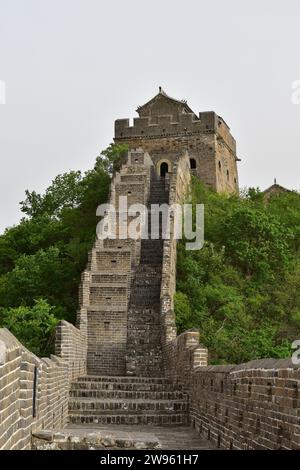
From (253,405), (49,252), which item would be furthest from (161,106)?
(253,405)

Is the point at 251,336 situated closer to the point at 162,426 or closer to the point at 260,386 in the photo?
the point at 162,426

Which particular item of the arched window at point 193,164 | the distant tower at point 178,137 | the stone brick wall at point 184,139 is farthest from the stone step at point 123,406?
the arched window at point 193,164

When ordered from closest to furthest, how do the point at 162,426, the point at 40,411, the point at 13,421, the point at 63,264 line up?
the point at 13,421 < the point at 40,411 < the point at 162,426 < the point at 63,264

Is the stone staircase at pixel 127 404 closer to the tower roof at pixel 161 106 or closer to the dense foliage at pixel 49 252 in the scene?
the dense foliage at pixel 49 252

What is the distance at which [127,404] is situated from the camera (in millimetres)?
12766

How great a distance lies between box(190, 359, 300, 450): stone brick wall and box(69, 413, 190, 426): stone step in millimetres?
1961

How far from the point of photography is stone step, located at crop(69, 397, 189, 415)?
12.8m

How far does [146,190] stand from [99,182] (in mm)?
3265

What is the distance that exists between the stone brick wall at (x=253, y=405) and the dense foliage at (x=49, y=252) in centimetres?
829

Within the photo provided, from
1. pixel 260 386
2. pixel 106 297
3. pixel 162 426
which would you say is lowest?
pixel 162 426

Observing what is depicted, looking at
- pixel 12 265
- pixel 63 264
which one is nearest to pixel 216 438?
pixel 63 264

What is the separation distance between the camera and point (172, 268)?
→ 2173 centimetres

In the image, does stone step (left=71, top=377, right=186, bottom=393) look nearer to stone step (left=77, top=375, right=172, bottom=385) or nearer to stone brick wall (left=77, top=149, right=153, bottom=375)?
stone step (left=77, top=375, right=172, bottom=385)

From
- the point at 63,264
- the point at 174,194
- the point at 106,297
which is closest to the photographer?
the point at 106,297
